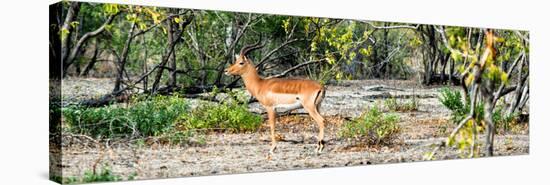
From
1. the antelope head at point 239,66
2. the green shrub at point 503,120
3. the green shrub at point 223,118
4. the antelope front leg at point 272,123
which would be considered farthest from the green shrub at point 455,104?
the antelope head at point 239,66

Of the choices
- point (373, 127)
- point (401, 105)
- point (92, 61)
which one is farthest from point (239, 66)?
point (401, 105)

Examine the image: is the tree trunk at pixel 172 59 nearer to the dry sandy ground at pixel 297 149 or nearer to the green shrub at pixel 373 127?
the dry sandy ground at pixel 297 149

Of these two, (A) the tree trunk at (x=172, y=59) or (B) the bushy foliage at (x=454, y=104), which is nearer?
(A) the tree trunk at (x=172, y=59)

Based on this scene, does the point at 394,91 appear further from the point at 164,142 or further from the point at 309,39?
the point at 164,142

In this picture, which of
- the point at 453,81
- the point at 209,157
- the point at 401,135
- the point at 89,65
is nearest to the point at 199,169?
the point at 209,157

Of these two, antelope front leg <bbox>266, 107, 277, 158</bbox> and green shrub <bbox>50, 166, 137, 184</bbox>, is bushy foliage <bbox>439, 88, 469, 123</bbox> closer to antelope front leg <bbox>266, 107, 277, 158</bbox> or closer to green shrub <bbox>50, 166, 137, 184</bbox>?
antelope front leg <bbox>266, 107, 277, 158</bbox>

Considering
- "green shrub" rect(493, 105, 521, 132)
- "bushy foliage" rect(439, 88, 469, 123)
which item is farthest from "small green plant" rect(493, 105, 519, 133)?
"bushy foliage" rect(439, 88, 469, 123)

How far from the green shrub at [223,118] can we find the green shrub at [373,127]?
1.32 metres

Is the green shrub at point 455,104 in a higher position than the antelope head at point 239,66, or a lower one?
lower

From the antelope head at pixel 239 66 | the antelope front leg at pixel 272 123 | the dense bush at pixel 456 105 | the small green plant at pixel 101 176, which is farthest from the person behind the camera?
the dense bush at pixel 456 105

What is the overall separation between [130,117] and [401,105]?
12.6 ft

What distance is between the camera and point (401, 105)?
994 cm

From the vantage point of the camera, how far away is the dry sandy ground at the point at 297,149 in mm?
7922

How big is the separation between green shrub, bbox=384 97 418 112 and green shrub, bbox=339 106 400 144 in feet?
0.39
